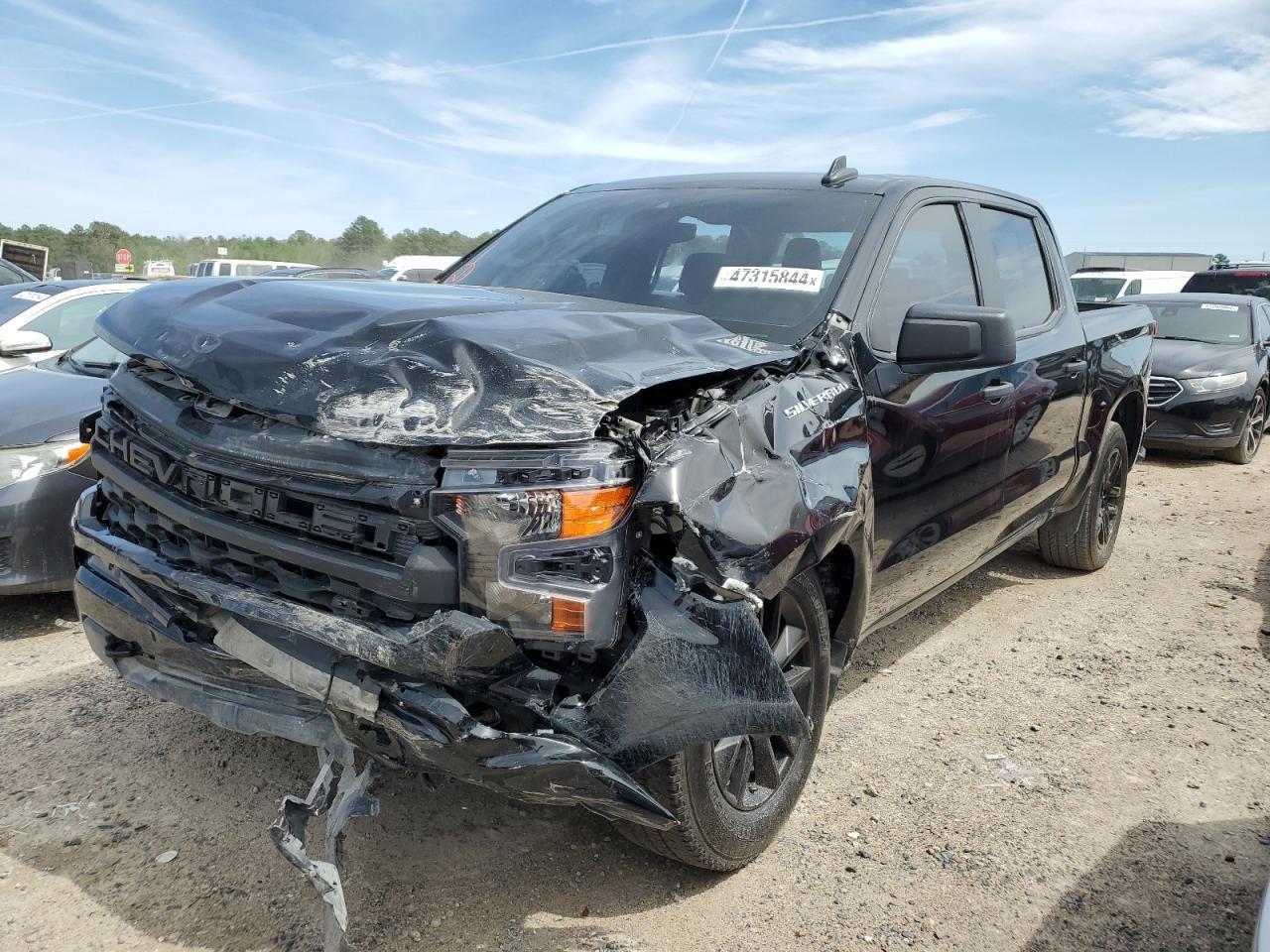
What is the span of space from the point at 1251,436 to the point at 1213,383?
101 centimetres

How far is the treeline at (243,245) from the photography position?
149 ft

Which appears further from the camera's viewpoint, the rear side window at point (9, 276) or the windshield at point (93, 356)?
the rear side window at point (9, 276)

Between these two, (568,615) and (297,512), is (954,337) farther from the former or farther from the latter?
(297,512)

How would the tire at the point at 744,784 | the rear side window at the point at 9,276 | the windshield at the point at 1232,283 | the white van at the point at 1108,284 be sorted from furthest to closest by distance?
the white van at the point at 1108,284
the windshield at the point at 1232,283
the rear side window at the point at 9,276
the tire at the point at 744,784

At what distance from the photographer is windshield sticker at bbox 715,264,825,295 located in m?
2.95

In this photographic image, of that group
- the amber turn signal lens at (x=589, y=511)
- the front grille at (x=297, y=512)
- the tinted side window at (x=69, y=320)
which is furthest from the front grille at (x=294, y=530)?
the tinted side window at (x=69, y=320)

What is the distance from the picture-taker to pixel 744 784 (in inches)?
99.7

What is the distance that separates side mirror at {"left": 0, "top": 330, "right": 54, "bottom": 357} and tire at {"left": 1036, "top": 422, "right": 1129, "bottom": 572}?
17.9ft

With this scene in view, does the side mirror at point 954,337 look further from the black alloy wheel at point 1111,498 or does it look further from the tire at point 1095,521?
the black alloy wheel at point 1111,498

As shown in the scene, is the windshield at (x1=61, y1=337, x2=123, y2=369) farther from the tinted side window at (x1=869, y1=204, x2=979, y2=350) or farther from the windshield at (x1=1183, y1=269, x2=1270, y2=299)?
the windshield at (x1=1183, y1=269, x2=1270, y2=299)

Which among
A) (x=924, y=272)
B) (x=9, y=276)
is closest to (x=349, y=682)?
(x=924, y=272)

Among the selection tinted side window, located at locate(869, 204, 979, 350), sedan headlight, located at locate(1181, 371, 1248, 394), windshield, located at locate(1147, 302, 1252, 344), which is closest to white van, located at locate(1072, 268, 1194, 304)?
windshield, located at locate(1147, 302, 1252, 344)

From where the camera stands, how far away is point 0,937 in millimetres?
2256

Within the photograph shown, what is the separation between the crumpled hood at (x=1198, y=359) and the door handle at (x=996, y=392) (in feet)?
20.6
